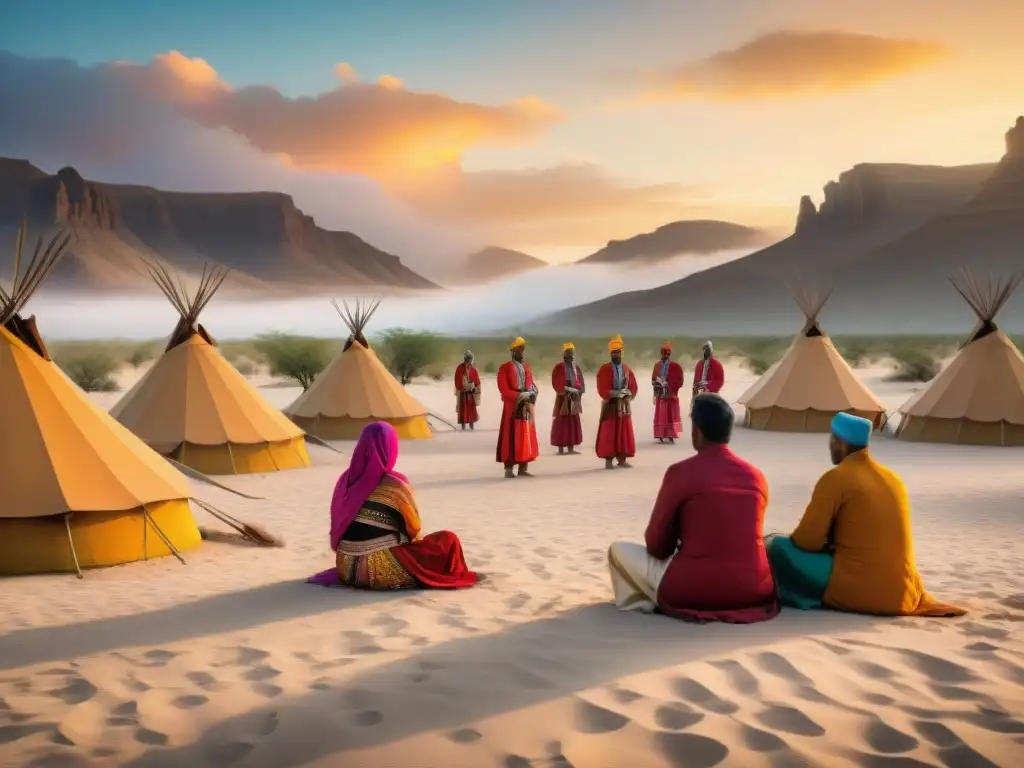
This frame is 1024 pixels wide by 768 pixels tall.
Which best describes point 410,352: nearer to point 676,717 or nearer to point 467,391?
point 467,391

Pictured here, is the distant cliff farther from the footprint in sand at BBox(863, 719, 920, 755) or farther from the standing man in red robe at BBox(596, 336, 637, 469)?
the footprint in sand at BBox(863, 719, 920, 755)

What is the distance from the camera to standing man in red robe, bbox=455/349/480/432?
54.5 ft

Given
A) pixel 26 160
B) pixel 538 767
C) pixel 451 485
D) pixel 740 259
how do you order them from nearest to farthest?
pixel 538 767
pixel 451 485
pixel 26 160
pixel 740 259

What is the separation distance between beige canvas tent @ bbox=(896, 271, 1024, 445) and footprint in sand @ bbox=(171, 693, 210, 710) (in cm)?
1298

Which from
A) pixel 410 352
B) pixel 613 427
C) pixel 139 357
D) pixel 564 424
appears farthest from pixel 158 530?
pixel 139 357

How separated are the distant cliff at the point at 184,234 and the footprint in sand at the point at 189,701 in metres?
71.8

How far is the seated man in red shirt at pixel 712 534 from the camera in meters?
4.49

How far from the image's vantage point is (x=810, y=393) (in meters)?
15.9

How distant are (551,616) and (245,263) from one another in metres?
87.3

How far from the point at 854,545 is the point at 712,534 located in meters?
0.73

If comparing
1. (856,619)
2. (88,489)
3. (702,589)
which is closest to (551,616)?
(702,589)

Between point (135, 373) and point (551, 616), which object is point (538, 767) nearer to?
point (551, 616)

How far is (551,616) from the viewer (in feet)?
16.2

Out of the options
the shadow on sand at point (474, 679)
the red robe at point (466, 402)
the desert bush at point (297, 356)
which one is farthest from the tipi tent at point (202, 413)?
the desert bush at point (297, 356)
